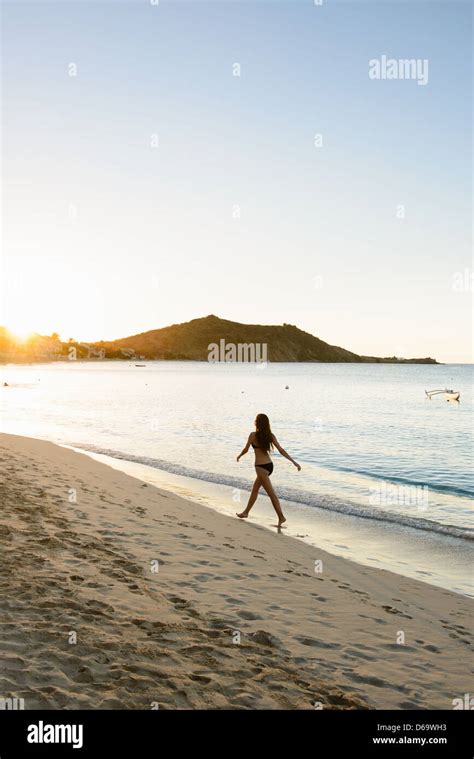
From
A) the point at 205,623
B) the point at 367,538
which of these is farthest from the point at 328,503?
the point at 205,623

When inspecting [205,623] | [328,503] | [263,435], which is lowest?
[328,503]

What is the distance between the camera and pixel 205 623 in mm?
6312

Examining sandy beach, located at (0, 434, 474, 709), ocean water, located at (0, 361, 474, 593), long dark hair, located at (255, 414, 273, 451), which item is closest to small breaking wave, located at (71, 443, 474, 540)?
ocean water, located at (0, 361, 474, 593)

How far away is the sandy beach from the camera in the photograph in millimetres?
4852

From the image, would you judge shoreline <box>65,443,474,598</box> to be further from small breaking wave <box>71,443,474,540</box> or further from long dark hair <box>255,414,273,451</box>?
long dark hair <box>255,414,273,451</box>

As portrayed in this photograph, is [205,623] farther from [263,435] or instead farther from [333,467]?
[333,467]

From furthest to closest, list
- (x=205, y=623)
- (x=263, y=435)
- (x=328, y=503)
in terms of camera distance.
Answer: (x=328, y=503)
(x=263, y=435)
(x=205, y=623)

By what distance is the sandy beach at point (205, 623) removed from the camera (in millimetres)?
4852

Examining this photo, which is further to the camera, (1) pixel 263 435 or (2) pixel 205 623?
(1) pixel 263 435

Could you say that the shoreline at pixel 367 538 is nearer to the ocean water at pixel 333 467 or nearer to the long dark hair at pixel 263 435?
the ocean water at pixel 333 467

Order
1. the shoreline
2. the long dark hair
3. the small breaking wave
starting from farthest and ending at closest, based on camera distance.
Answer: the small breaking wave → the long dark hair → the shoreline

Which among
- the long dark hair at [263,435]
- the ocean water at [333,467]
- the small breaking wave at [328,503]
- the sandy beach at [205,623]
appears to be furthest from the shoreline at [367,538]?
the long dark hair at [263,435]
